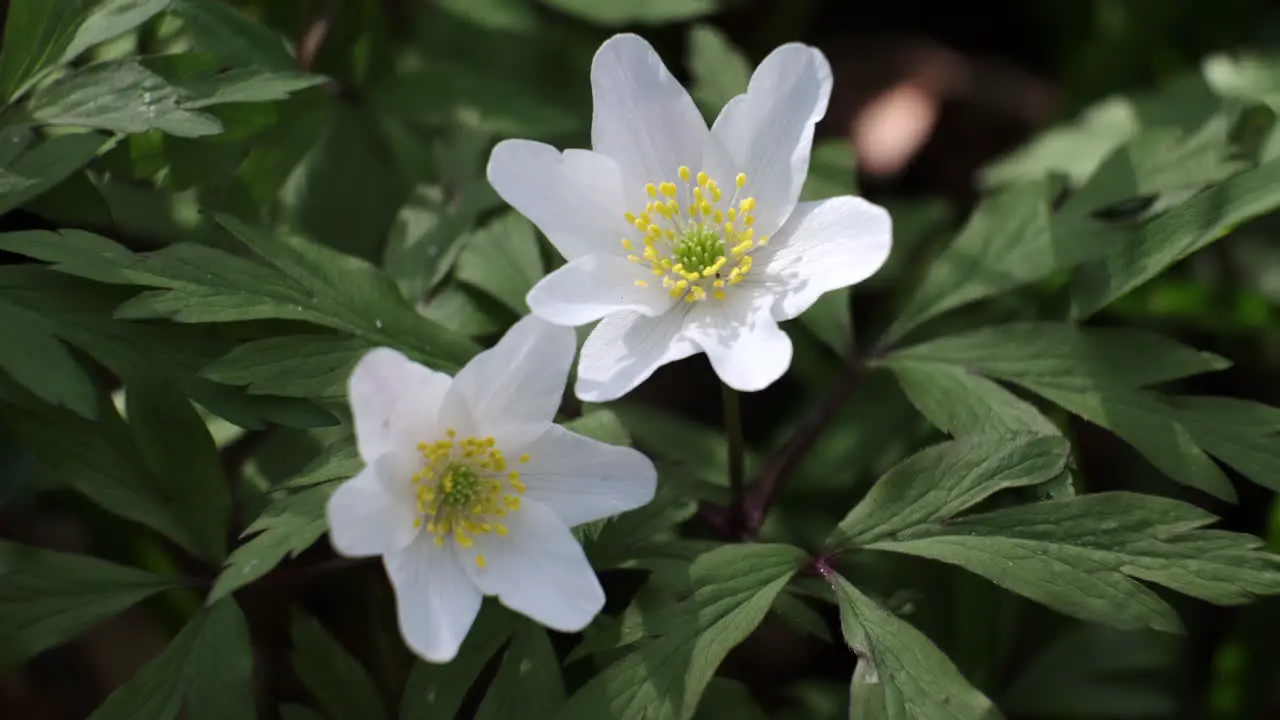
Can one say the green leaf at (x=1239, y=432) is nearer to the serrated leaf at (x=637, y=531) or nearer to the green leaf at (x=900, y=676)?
the green leaf at (x=900, y=676)

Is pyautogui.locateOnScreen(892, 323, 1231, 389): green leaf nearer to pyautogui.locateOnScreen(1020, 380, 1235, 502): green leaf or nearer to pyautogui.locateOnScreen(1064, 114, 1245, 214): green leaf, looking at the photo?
pyautogui.locateOnScreen(1020, 380, 1235, 502): green leaf

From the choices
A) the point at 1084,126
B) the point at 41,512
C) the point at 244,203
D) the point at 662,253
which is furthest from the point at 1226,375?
the point at 41,512

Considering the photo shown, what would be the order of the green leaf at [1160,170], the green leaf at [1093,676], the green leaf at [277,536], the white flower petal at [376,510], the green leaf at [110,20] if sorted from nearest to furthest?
the white flower petal at [376,510] → the green leaf at [277,536] → the green leaf at [110,20] → the green leaf at [1160,170] → the green leaf at [1093,676]

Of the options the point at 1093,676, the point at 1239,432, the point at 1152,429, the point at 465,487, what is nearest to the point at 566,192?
the point at 465,487

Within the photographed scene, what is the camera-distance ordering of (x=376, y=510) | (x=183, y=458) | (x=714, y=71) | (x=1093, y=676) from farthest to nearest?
1. (x=1093, y=676)
2. (x=714, y=71)
3. (x=183, y=458)
4. (x=376, y=510)

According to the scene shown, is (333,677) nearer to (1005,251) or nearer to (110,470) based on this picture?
(110,470)

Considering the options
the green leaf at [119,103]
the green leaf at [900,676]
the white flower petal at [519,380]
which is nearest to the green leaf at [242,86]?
the green leaf at [119,103]

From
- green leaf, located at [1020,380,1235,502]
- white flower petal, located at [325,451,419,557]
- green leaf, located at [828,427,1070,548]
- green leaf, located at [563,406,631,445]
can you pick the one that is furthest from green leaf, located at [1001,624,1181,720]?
white flower petal, located at [325,451,419,557]
